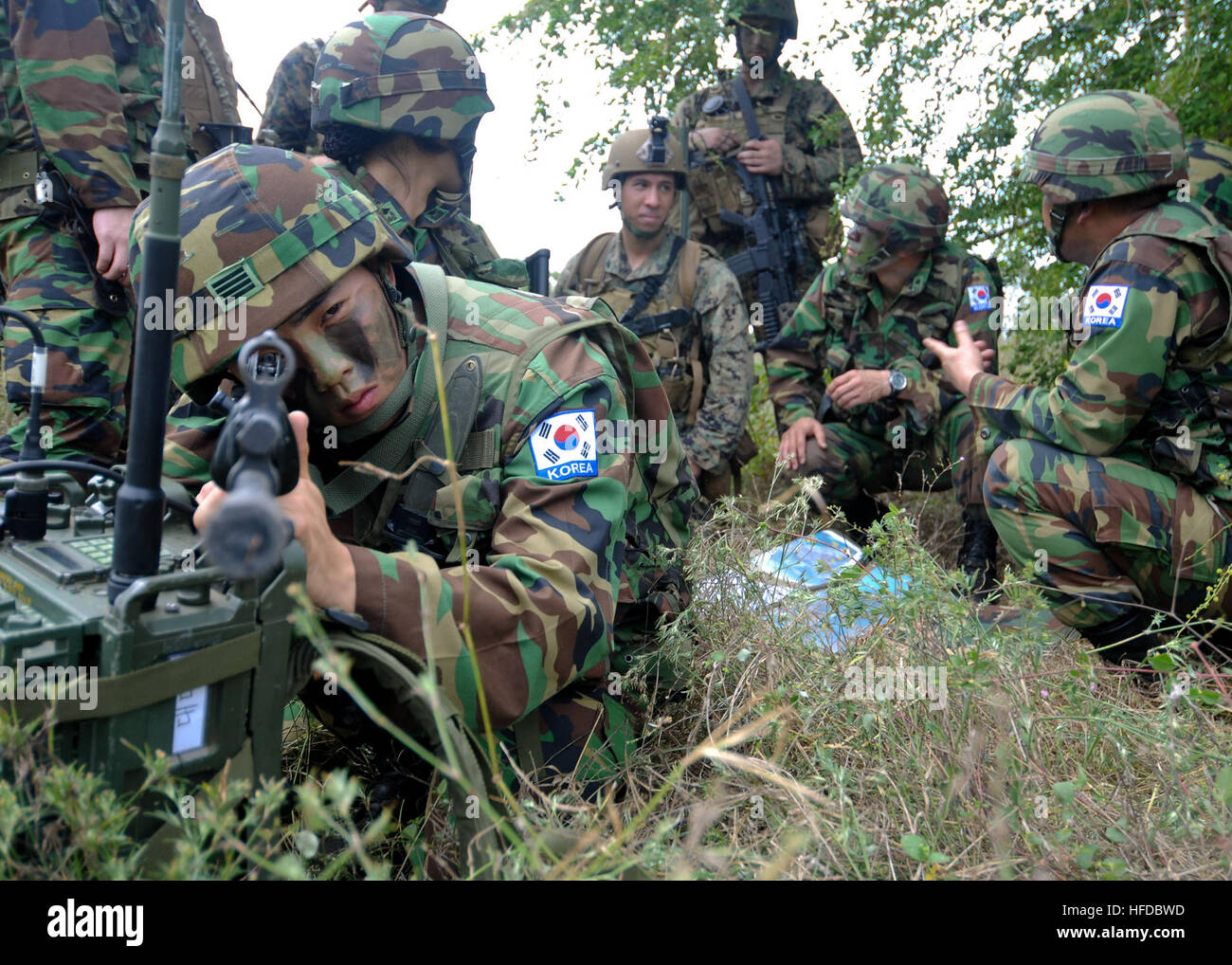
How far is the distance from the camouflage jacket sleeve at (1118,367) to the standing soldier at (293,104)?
3106mm

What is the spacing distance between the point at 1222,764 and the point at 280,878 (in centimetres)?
200

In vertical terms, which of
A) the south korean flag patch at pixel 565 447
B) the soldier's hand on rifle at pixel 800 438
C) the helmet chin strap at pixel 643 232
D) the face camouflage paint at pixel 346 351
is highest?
the helmet chin strap at pixel 643 232

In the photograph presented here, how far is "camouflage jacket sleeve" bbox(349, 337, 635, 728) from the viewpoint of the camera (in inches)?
71.7

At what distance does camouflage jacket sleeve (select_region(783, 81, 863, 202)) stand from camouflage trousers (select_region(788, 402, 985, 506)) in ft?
5.45

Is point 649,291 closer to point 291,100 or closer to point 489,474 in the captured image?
point 291,100

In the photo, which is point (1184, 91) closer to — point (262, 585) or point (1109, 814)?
point (1109, 814)

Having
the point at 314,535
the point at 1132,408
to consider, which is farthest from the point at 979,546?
the point at 314,535

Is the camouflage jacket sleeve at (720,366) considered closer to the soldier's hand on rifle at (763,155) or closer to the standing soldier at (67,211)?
the soldier's hand on rifle at (763,155)

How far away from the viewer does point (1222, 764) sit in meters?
2.36

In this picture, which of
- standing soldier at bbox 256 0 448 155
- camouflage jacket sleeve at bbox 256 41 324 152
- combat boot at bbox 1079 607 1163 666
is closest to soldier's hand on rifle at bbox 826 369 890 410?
combat boot at bbox 1079 607 1163 666

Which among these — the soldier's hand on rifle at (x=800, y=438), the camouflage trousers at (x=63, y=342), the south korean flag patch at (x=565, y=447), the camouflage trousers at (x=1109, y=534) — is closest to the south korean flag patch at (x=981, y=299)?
the soldier's hand on rifle at (x=800, y=438)

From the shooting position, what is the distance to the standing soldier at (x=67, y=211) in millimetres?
3373

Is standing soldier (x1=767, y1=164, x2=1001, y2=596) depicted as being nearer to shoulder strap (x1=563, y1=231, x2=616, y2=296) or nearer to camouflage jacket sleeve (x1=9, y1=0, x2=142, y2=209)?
shoulder strap (x1=563, y1=231, x2=616, y2=296)
